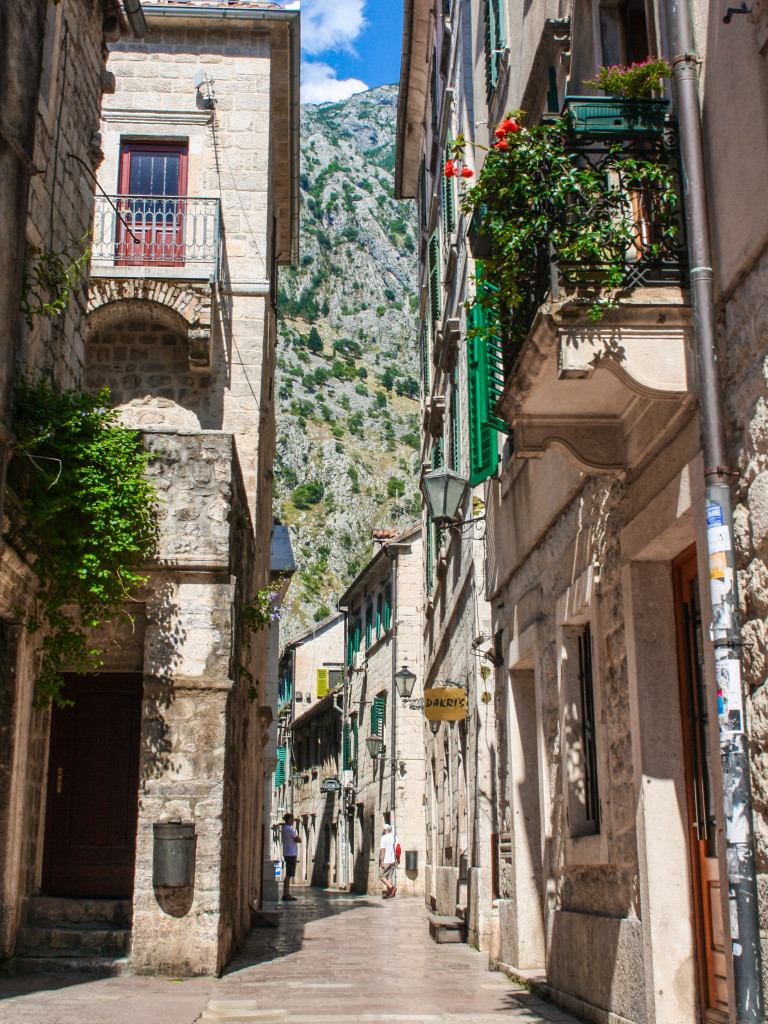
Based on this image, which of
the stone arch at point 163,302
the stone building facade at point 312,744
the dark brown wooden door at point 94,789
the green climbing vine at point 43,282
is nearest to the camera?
the green climbing vine at point 43,282

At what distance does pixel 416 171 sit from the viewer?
2480 cm

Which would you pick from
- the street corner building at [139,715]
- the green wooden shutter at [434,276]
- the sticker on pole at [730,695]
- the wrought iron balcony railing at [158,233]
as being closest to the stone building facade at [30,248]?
the street corner building at [139,715]

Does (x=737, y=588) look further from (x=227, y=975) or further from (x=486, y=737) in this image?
(x=486, y=737)

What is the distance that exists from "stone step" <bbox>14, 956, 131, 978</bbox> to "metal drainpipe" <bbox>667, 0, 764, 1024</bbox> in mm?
6061

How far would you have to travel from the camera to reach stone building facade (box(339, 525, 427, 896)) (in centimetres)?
2688

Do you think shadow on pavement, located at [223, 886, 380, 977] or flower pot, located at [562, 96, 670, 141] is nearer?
flower pot, located at [562, 96, 670, 141]

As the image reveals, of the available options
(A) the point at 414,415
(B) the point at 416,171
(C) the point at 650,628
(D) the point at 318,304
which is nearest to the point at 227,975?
(C) the point at 650,628

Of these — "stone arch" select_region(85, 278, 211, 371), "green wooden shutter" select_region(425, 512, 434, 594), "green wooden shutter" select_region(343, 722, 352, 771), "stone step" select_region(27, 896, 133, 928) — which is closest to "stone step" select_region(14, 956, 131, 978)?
"stone step" select_region(27, 896, 133, 928)

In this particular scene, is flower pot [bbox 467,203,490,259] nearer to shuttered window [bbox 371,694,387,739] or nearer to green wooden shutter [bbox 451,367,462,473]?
green wooden shutter [bbox 451,367,462,473]

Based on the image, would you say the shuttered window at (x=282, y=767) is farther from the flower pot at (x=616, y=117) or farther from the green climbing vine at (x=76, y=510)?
the flower pot at (x=616, y=117)

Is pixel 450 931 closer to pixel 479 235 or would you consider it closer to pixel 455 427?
pixel 455 427

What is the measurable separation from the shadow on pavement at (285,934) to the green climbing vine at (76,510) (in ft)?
10.8

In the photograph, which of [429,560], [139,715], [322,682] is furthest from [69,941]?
[322,682]

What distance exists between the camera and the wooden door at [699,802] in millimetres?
5301
